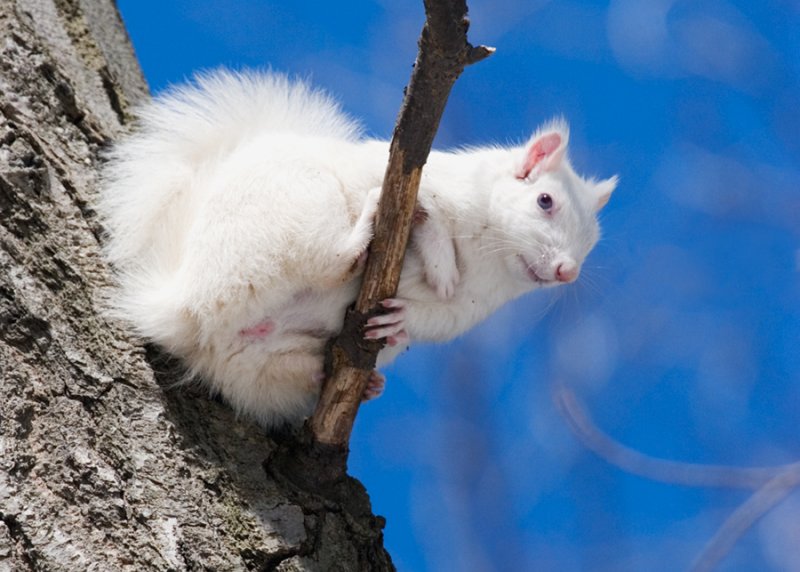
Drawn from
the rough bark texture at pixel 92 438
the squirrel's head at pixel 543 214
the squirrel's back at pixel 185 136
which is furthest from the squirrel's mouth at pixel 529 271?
the rough bark texture at pixel 92 438

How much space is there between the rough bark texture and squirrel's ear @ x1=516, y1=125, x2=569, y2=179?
1.02 m

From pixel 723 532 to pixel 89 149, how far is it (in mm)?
1874

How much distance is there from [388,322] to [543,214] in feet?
2.08

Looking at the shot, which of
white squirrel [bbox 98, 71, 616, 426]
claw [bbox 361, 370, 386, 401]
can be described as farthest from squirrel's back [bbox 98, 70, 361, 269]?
claw [bbox 361, 370, 386, 401]

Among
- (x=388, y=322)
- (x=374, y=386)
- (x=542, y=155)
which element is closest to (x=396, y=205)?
(x=388, y=322)

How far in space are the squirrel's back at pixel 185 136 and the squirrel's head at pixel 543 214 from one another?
51 cm

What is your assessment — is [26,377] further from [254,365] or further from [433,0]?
[433,0]

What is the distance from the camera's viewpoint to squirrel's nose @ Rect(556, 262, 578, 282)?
2600 mm

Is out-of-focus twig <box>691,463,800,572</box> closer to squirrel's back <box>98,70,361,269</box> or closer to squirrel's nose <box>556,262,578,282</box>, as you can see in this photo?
squirrel's nose <box>556,262,578,282</box>

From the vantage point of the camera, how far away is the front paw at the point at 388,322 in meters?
2.28

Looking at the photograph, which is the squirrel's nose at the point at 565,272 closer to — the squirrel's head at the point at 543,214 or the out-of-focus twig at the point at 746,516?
the squirrel's head at the point at 543,214

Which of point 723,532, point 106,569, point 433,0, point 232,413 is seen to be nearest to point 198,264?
point 232,413

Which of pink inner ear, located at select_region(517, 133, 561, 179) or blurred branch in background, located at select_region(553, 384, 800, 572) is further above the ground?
pink inner ear, located at select_region(517, 133, 561, 179)

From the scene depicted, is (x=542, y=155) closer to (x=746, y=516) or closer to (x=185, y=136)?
(x=185, y=136)
